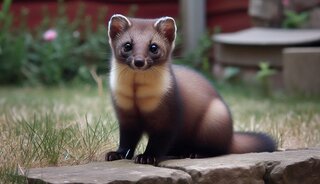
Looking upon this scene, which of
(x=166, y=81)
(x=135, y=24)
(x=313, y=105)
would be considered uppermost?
(x=135, y=24)

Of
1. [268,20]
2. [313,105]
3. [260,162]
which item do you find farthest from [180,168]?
[268,20]

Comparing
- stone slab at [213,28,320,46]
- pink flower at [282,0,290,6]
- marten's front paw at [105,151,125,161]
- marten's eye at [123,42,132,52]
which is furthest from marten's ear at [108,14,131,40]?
pink flower at [282,0,290,6]

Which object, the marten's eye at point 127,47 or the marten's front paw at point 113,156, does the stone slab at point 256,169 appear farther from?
the marten's eye at point 127,47

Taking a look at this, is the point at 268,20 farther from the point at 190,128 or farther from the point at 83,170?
the point at 83,170

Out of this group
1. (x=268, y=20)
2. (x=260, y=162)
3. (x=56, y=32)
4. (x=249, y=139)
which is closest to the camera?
(x=260, y=162)

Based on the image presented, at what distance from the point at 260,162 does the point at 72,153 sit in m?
0.90

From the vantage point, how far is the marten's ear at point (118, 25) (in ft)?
10.8

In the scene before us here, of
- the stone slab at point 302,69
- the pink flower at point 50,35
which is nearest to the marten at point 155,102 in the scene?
the stone slab at point 302,69

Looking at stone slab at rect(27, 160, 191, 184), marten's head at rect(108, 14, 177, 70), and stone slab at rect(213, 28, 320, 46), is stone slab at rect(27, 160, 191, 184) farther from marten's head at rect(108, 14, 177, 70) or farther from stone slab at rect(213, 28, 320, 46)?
stone slab at rect(213, 28, 320, 46)

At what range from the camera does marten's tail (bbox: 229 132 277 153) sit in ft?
12.1

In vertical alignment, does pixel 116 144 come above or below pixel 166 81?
below

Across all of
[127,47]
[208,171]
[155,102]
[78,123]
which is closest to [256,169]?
[208,171]

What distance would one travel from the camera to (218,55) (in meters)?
9.01

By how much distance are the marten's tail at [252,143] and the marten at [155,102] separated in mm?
161
